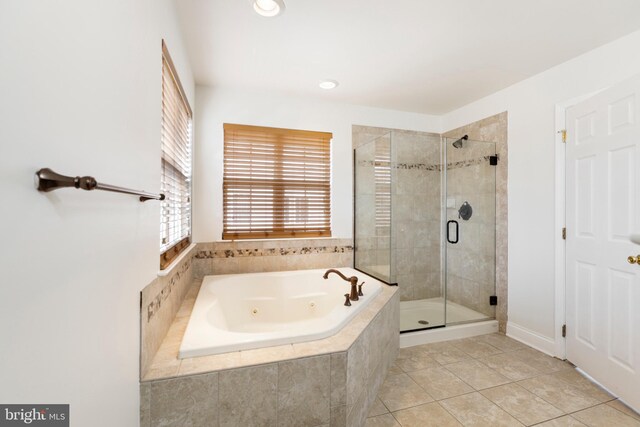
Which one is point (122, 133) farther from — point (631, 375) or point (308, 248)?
point (631, 375)

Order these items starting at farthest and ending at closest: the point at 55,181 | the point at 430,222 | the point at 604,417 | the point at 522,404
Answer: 1. the point at 430,222
2. the point at 522,404
3. the point at 604,417
4. the point at 55,181

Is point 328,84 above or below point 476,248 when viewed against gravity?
above

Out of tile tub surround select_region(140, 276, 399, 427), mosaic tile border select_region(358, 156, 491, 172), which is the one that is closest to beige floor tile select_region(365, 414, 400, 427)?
tile tub surround select_region(140, 276, 399, 427)

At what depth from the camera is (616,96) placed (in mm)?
1858

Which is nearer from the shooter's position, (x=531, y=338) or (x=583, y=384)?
(x=583, y=384)

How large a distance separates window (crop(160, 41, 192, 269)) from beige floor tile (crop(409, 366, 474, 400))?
6.19 ft

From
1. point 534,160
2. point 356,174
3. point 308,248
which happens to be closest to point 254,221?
point 308,248

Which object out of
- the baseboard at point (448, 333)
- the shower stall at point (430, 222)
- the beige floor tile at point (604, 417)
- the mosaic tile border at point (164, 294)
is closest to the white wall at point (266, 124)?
the shower stall at point (430, 222)

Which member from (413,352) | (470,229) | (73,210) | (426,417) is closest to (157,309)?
(73,210)

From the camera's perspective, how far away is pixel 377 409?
5.85ft

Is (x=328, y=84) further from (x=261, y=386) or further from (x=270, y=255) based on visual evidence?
(x=261, y=386)

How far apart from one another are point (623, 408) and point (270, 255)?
2.74 metres

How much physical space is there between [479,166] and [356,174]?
129cm

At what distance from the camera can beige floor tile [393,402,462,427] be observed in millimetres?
1659
